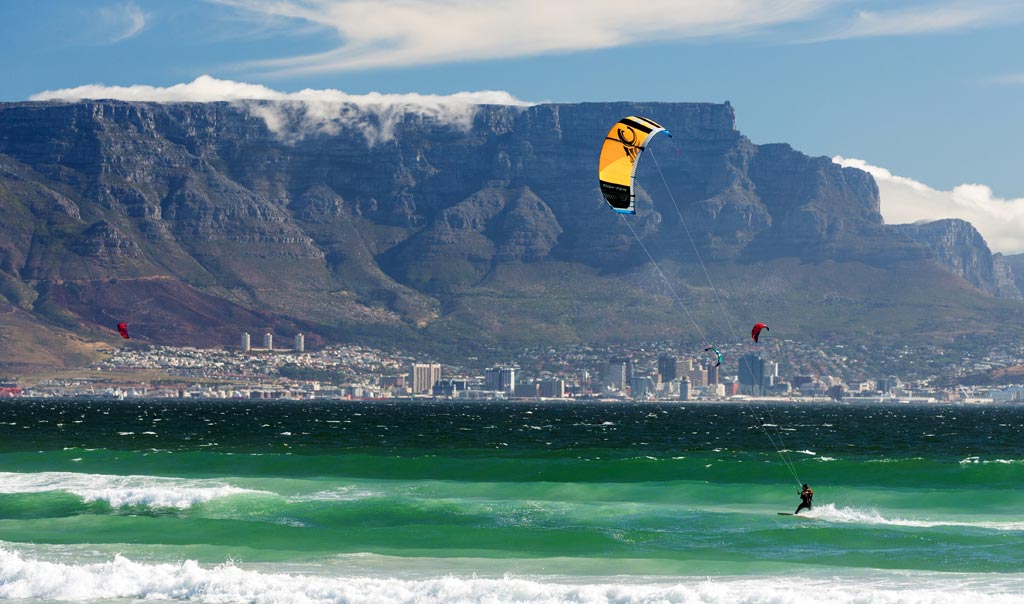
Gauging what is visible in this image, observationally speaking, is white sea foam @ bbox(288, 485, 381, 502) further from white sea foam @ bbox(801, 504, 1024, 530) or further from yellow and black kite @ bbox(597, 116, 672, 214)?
yellow and black kite @ bbox(597, 116, 672, 214)

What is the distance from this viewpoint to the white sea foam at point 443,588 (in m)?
32.4

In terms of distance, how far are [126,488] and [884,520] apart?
90.2 ft

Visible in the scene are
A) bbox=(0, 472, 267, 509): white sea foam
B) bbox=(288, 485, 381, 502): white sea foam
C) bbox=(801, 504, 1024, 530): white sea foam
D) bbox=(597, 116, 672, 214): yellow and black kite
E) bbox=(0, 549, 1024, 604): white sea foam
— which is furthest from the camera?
bbox=(288, 485, 381, 502): white sea foam

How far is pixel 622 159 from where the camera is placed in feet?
132

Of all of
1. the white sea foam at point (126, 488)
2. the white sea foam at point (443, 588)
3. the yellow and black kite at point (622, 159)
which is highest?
the yellow and black kite at point (622, 159)

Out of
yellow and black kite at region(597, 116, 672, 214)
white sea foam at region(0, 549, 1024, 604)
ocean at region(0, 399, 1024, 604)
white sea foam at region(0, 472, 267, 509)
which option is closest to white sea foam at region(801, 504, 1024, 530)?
ocean at region(0, 399, 1024, 604)

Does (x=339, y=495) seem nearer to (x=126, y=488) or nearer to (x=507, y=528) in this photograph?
(x=126, y=488)

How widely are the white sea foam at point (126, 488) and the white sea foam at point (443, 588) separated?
15.0 m

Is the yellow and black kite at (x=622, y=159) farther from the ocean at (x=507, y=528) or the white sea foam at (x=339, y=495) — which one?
the white sea foam at (x=339, y=495)

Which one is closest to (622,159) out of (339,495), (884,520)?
(884,520)

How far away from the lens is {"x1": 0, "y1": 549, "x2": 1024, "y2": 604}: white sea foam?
3241cm

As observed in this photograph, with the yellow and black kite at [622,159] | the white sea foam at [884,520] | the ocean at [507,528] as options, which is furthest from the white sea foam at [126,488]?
the white sea foam at [884,520]

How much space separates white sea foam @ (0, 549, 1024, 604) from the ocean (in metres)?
0.06

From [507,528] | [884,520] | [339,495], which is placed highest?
[884,520]
